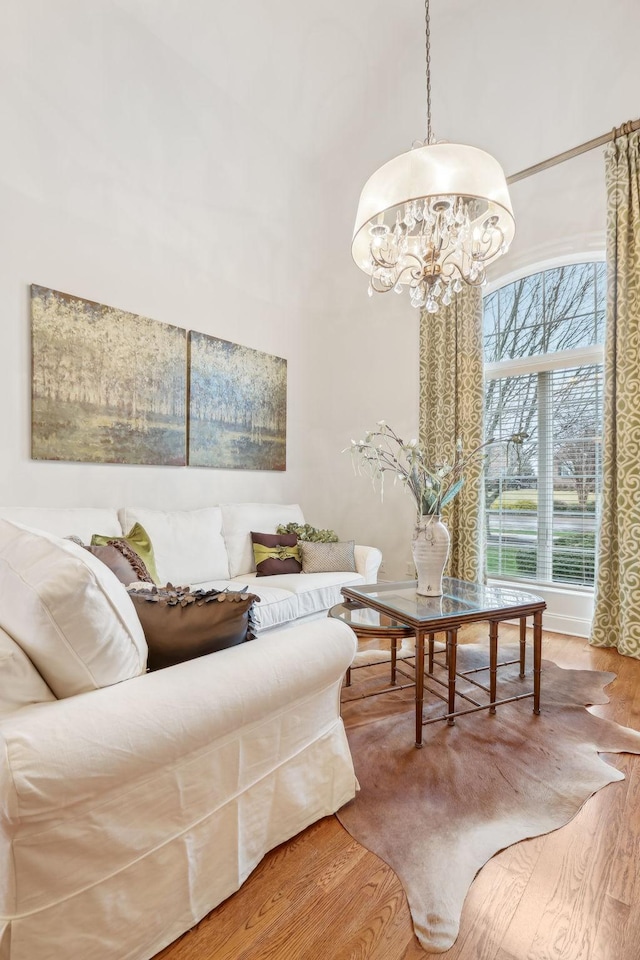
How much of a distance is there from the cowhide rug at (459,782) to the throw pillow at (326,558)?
1.13 metres

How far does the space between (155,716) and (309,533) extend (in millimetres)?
2766

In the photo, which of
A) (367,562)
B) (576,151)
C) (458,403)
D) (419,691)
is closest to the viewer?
(419,691)

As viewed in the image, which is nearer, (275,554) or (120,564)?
(120,564)

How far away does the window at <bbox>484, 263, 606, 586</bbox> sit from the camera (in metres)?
3.66

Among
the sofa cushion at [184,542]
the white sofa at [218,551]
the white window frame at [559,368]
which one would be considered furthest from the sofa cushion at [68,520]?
the white window frame at [559,368]

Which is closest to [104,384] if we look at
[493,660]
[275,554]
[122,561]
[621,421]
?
[122,561]

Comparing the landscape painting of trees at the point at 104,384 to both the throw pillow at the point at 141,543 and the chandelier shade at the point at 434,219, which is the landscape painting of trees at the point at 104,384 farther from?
the chandelier shade at the point at 434,219

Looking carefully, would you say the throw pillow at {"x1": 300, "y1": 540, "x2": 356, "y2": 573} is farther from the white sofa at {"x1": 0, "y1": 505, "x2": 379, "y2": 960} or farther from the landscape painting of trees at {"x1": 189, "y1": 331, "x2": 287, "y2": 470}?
the white sofa at {"x1": 0, "y1": 505, "x2": 379, "y2": 960}

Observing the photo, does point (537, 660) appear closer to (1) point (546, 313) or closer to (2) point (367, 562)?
(2) point (367, 562)

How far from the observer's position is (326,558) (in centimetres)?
356

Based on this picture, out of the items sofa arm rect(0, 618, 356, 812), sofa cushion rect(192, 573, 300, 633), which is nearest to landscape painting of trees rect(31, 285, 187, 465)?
sofa cushion rect(192, 573, 300, 633)

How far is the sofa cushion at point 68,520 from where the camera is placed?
8.32ft

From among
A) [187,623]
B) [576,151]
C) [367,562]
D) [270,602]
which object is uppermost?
[576,151]

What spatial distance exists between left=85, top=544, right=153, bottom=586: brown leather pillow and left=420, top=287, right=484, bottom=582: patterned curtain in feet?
7.98
